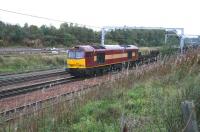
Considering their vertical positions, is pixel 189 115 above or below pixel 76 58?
above

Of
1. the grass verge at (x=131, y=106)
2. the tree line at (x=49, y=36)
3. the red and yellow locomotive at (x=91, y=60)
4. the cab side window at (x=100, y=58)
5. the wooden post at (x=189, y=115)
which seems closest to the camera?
the wooden post at (x=189, y=115)

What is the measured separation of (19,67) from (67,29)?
116 ft

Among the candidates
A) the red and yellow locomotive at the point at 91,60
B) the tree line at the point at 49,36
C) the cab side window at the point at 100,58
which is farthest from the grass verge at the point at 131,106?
the tree line at the point at 49,36

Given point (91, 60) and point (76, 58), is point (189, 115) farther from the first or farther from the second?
point (76, 58)

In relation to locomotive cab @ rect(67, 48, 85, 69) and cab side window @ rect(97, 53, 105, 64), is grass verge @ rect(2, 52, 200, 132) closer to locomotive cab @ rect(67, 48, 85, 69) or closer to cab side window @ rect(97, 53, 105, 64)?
locomotive cab @ rect(67, 48, 85, 69)

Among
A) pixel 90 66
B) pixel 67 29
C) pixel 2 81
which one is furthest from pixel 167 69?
pixel 67 29

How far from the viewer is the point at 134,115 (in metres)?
8.39

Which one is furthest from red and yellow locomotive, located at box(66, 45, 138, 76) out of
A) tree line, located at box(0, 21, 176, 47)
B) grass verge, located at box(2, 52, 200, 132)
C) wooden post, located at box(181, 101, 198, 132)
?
tree line, located at box(0, 21, 176, 47)

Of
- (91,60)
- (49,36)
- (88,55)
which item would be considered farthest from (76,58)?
(49,36)

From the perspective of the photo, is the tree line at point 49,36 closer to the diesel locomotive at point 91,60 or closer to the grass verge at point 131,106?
the diesel locomotive at point 91,60

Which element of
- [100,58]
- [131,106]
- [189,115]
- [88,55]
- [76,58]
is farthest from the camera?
[100,58]

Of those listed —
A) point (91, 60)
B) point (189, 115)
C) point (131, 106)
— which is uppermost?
point (189, 115)

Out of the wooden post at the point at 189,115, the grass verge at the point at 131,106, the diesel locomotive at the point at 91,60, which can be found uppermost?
the wooden post at the point at 189,115

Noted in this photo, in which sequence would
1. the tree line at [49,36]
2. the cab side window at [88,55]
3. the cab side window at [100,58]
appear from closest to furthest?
the cab side window at [88,55], the cab side window at [100,58], the tree line at [49,36]
